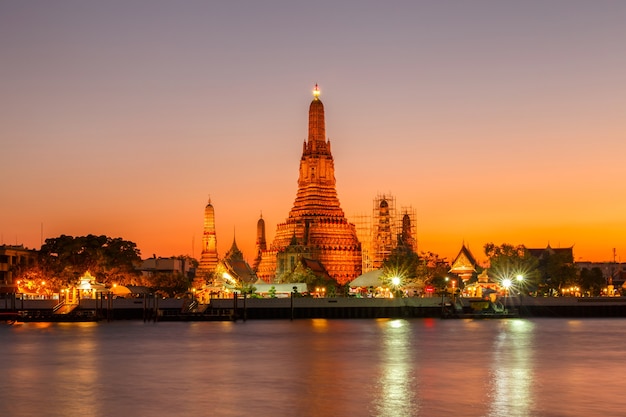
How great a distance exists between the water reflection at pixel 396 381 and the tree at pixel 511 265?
2167 inches

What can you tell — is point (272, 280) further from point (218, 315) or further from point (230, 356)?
point (230, 356)

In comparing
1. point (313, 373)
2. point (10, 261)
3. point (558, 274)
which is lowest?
point (313, 373)

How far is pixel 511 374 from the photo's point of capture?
51.7m

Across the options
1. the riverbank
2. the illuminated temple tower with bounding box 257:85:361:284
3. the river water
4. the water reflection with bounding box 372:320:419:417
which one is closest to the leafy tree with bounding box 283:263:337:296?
the illuminated temple tower with bounding box 257:85:361:284

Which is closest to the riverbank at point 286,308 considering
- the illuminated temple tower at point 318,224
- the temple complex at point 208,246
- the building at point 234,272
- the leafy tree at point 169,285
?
the building at point 234,272

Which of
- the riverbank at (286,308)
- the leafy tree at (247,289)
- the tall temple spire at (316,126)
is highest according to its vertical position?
the tall temple spire at (316,126)

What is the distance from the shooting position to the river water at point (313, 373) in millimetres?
40312

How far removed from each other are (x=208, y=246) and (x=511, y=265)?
2511 inches

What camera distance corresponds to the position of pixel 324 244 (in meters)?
147

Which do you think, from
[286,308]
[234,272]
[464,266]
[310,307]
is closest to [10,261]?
[234,272]

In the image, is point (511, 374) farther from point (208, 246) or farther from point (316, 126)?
point (208, 246)

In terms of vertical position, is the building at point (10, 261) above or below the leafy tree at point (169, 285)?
above

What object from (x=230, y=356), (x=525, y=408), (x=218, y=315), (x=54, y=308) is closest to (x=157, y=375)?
(x=230, y=356)

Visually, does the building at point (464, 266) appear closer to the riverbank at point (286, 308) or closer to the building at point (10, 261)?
the riverbank at point (286, 308)
